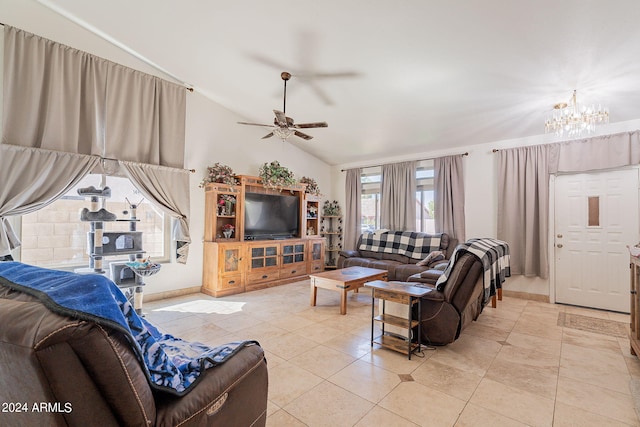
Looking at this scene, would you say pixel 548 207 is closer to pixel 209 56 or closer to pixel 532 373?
pixel 532 373

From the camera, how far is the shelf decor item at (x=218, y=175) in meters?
4.74

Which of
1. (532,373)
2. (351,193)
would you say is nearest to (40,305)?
(532,373)

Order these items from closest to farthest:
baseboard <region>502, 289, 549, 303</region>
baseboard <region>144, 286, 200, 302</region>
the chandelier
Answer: the chandelier < baseboard <region>144, 286, 200, 302</region> < baseboard <region>502, 289, 549, 303</region>

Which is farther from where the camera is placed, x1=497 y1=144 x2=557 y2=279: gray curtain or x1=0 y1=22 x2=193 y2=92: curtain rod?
x1=497 y1=144 x2=557 y2=279: gray curtain

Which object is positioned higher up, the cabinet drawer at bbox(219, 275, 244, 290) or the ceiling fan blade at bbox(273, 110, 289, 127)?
the ceiling fan blade at bbox(273, 110, 289, 127)

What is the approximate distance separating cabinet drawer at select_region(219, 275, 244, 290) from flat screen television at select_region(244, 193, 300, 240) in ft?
2.41

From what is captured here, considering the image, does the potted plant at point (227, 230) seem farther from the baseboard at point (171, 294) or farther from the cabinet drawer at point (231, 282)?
the baseboard at point (171, 294)

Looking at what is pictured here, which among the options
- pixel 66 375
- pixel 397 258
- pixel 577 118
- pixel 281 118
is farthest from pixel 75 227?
pixel 577 118

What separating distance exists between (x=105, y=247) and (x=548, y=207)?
6.11m

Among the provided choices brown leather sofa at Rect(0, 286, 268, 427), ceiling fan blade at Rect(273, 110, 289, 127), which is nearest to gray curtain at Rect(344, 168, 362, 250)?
ceiling fan blade at Rect(273, 110, 289, 127)

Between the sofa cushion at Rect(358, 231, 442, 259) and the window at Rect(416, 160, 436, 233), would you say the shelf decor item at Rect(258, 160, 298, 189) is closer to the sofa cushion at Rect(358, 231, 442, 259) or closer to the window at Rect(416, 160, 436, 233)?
the sofa cushion at Rect(358, 231, 442, 259)

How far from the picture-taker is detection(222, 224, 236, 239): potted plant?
4871mm

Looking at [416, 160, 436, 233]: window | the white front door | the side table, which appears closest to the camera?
the side table

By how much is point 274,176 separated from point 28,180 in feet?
10.6
